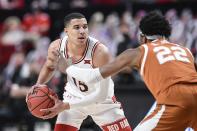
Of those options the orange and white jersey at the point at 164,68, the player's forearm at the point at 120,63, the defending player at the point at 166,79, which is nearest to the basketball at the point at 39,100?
the defending player at the point at 166,79

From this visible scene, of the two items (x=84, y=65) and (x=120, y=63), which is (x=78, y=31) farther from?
(x=120, y=63)

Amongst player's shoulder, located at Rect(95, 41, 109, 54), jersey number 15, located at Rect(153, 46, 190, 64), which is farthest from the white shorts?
jersey number 15, located at Rect(153, 46, 190, 64)

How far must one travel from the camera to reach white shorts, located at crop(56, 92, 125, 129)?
6.73m

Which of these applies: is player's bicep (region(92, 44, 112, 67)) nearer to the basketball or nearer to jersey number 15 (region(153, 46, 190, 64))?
the basketball

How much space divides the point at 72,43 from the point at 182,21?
20.0ft

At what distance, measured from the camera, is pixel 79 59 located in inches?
264

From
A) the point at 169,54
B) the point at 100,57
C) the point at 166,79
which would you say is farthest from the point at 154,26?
the point at 100,57

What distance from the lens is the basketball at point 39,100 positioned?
6.07m

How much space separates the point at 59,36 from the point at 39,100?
793 centimetres

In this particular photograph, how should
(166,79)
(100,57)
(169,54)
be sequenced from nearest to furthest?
(166,79)
(169,54)
(100,57)

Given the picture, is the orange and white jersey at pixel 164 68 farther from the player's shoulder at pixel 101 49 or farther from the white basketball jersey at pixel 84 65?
the white basketball jersey at pixel 84 65

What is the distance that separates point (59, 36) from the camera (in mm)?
13977

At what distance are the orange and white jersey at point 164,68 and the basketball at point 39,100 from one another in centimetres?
131

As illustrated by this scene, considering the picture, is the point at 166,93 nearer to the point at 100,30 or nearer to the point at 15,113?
the point at 15,113
